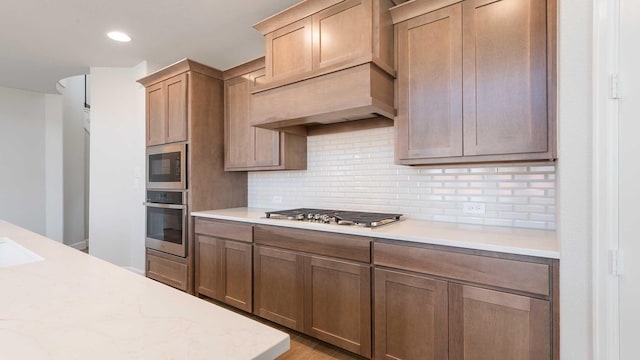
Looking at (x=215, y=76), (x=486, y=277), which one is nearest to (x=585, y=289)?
(x=486, y=277)

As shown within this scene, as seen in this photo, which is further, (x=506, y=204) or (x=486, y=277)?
(x=506, y=204)

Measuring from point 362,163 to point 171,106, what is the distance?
204cm

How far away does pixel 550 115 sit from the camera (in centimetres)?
162

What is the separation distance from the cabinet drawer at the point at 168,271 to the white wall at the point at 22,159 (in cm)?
308

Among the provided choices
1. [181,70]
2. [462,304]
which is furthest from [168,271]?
[462,304]

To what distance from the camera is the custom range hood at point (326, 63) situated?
2.02 metres

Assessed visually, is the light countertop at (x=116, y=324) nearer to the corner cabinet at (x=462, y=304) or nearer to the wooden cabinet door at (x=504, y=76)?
the corner cabinet at (x=462, y=304)

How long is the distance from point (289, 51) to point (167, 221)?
2.12 metres

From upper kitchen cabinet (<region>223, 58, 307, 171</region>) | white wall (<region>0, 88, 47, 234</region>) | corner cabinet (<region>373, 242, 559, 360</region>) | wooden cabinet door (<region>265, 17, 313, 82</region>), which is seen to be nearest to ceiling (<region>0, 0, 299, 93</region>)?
wooden cabinet door (<region>265, 17, 313, 82</region>)

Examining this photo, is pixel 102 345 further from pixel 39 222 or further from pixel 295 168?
pixel 39 222

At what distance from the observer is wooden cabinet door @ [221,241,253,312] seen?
8.38ft

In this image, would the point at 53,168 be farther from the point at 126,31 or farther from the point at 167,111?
the point at 126,31

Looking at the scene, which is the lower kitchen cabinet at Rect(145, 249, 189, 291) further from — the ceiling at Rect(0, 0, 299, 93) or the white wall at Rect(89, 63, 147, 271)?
the ceiling at Rect(0, 0, 299, 93)

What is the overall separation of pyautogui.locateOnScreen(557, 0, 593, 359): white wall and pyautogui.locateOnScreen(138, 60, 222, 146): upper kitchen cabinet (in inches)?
113
